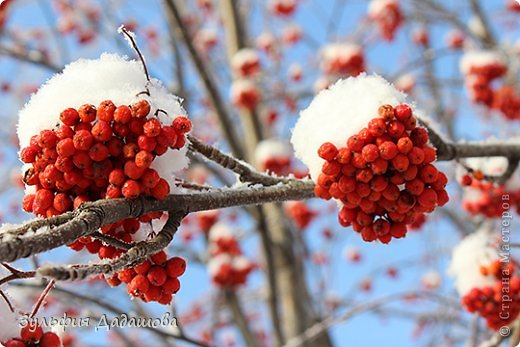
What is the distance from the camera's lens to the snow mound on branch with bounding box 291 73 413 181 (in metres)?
1.36

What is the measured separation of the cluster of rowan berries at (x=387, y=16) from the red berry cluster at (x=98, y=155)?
13.8 feet

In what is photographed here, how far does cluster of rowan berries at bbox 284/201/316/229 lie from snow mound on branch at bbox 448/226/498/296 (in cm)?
210

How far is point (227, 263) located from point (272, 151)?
0.84 meters

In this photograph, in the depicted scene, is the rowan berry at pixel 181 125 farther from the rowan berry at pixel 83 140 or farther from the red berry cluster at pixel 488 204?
the red berry cluster at pixel 488 204

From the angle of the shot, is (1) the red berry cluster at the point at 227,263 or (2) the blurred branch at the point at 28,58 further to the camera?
(1) the red berry cluster at the point at 227,263

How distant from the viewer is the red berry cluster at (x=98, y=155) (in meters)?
1.17

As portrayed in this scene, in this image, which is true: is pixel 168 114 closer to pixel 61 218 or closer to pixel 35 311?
pixel 61 218

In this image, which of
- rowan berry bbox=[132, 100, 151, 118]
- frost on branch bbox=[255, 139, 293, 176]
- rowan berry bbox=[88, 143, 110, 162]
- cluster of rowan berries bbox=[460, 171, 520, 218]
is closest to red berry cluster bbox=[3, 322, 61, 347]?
rowan berry bbox=[88, 143, 110, 162]

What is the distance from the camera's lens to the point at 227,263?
13.2 ft

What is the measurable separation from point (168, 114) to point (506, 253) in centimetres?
161

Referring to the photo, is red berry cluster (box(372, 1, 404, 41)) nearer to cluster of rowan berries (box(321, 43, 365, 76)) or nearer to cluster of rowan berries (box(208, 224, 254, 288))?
cluster of rowan berries (box(321, 43, 365, 76))

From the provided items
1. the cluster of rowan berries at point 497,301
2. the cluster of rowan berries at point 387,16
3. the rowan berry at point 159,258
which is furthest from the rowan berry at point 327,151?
the cluster of rowan berries at point 387,16

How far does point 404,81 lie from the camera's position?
550cm

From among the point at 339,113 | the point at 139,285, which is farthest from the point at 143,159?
the point at 339,113
